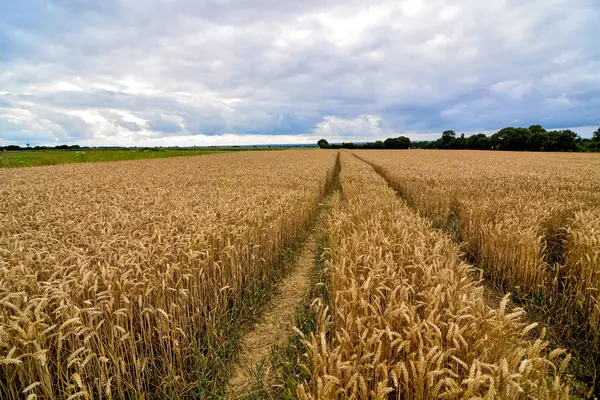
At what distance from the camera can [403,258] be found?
3.97 metres

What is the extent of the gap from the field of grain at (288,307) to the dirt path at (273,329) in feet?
0.17

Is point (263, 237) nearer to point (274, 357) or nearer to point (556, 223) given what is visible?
point (274, 357)

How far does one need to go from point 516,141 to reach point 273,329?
4288 inches

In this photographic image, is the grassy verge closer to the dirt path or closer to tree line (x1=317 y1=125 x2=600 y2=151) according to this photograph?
the dirt path

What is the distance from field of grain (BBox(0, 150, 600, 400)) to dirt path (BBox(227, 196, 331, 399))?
51 millimetres

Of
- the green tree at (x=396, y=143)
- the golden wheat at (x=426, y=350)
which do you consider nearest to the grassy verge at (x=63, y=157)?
the golden wheat at (x=426, y=350)

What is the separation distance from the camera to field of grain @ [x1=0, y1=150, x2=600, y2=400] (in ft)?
7.40

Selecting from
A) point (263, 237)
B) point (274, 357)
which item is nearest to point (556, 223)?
point (263, 237)

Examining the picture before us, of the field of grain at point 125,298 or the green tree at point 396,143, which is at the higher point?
the green tree at point 396,143

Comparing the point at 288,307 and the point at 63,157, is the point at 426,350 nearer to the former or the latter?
the point at 288,307

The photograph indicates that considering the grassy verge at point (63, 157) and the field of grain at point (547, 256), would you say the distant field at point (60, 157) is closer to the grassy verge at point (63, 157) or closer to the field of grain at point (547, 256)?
the grassy verge at point (63, 157)

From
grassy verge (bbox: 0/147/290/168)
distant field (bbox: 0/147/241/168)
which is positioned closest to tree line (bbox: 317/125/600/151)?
grassy verge (bbox: 0/147/290/168)

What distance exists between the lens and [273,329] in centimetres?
455

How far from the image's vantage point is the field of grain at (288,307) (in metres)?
2.26
